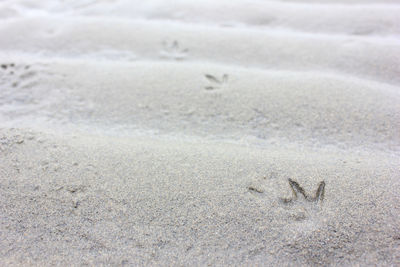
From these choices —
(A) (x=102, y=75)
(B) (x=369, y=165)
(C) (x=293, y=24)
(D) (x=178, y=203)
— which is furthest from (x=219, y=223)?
(C) (x=293, y=24)

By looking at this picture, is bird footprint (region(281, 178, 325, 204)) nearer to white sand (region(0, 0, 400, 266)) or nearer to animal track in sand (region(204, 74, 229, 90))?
white sand (region(0, 0, 400, 266))

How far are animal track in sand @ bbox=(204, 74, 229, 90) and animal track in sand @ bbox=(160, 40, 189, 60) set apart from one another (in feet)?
0.89

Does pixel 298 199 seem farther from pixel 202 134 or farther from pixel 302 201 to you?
pixel 202 134

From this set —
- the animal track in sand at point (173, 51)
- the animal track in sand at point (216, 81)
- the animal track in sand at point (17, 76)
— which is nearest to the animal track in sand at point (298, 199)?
the animal track in sand at point (216, 81)

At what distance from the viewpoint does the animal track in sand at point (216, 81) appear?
140cm

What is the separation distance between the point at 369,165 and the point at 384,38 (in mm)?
1088

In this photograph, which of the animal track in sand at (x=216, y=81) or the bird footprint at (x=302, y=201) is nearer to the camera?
the bird footprint at (x=302, y=201)

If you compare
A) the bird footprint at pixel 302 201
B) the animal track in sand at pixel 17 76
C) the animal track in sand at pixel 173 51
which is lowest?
the bird footprint at pixel 302 201

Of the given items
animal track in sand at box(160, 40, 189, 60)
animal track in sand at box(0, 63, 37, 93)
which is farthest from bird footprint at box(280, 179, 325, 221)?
animal track in sand at box(0, 63, 37, 93)

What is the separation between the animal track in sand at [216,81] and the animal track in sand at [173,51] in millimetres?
273

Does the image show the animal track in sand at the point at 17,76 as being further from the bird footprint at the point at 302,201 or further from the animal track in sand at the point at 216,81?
the bird footprint at the point at 302,201

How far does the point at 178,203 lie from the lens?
95 centimetres

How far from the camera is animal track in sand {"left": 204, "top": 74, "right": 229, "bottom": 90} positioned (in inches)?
55.2

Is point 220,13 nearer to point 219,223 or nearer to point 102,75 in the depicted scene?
point 102,75
